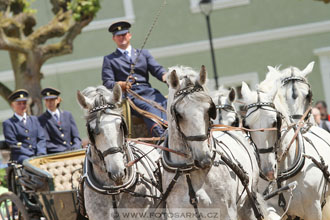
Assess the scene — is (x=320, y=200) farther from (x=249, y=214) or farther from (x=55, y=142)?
(x=55, y=142)

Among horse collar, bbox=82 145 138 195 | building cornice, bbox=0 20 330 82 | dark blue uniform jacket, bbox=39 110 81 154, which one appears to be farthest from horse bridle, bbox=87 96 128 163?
building cornice, bbox=0 20 330 82

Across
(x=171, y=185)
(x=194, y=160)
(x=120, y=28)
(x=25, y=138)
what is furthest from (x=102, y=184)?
(x=25, y=138)

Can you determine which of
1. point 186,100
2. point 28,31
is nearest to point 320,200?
point 186,100

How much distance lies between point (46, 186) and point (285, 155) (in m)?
2.85

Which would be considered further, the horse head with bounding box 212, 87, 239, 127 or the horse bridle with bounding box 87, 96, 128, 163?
the horse head with bounding box 212, 87, 239, 127

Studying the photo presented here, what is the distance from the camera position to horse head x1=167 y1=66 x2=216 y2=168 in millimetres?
5469

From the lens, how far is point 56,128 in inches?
364

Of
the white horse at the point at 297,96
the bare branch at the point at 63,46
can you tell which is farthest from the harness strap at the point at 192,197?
the bare branch at the point at 63,46

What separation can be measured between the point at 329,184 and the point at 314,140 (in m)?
0.57

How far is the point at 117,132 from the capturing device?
6180mm

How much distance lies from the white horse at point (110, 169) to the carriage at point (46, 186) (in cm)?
111

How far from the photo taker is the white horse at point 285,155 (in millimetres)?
6727

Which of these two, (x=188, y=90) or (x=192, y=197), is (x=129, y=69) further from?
(x=192, y=197)

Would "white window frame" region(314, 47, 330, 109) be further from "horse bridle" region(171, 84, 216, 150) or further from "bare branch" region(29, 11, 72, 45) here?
"horse bridle" region(171, 84, 216, 150)
